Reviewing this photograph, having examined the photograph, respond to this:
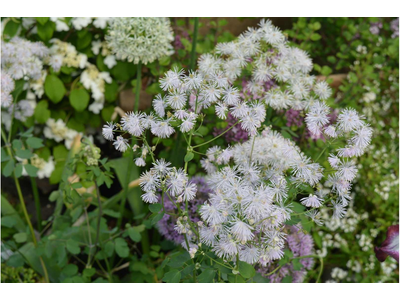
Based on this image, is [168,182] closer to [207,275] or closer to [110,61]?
[207,275]

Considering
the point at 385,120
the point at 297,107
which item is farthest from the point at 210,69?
the point at 385,120

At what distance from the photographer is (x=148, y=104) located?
2.04m

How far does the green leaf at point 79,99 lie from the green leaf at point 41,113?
134 mm

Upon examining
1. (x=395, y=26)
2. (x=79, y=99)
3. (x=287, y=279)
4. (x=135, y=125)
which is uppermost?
(x=395, y=26)

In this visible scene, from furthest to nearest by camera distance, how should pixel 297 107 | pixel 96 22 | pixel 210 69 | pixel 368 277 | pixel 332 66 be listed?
pixel 332 66 → pixel 96 22 → pixel 368 277 → pixel 297 107 → pixel 210 69

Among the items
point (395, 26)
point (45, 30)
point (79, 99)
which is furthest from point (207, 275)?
point (395, 26)

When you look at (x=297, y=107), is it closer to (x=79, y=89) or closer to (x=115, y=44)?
(x=115, y=44)

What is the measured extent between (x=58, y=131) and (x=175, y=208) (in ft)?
3.05

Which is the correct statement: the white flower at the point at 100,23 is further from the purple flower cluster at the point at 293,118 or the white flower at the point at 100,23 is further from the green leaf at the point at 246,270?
the green leaf at the point at 246,270

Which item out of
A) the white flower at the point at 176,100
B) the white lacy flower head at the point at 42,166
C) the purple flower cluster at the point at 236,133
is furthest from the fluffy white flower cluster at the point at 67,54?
the white flower at the point at 176,100

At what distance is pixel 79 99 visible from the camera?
1.84 metres

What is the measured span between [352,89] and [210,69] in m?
1.17

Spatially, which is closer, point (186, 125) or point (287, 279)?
point (186, 125)

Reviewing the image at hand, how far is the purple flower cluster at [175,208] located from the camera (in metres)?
1.17
